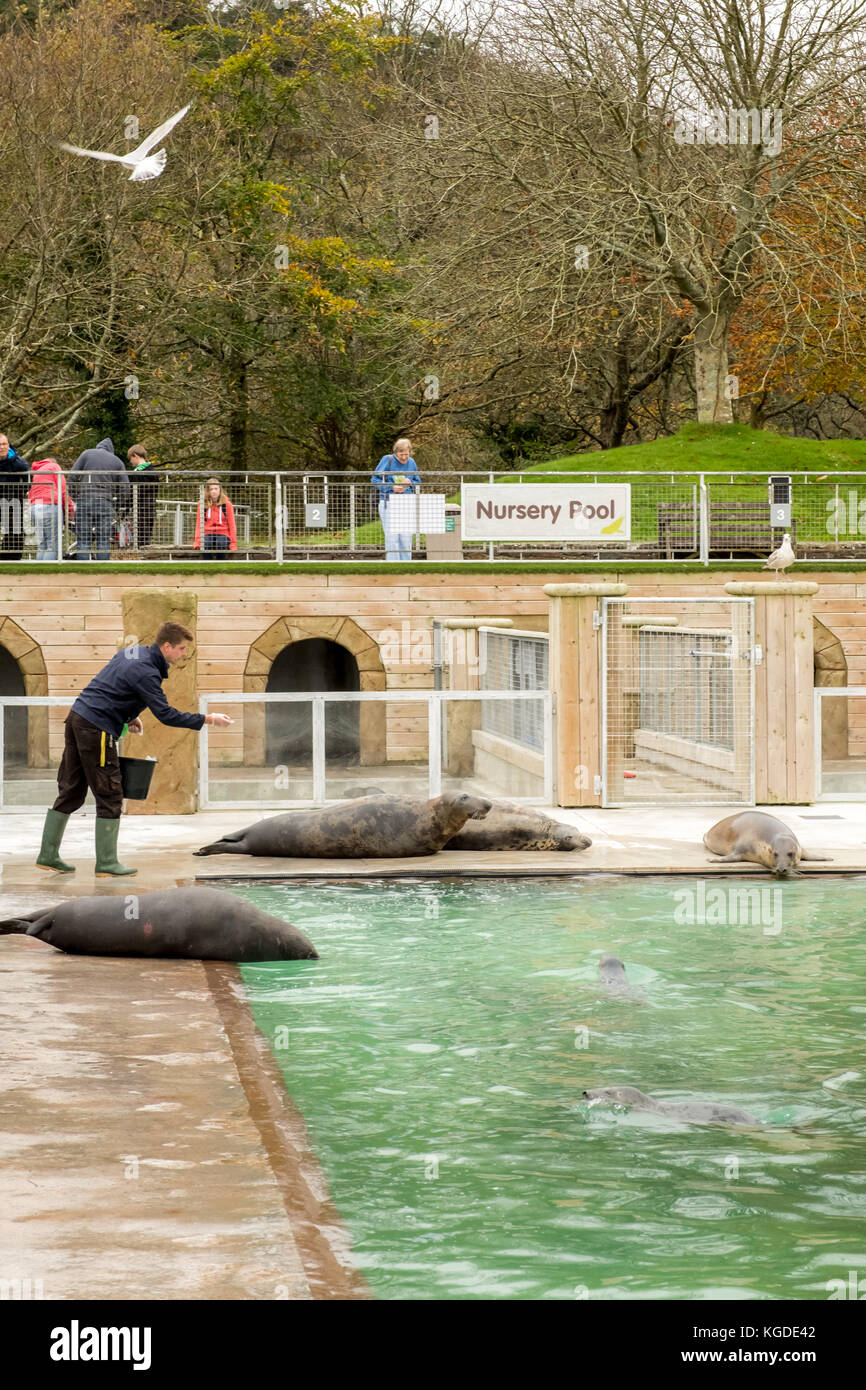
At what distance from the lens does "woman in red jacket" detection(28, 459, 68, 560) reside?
2253 cm

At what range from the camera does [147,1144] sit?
5160mm

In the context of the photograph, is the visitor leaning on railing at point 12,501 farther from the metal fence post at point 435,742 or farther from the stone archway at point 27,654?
the metal fence post at point 435,742

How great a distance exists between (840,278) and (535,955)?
22877mm

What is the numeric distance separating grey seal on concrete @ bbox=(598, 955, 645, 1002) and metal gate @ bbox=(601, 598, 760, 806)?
656 centimetres

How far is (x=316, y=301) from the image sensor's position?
106 ft

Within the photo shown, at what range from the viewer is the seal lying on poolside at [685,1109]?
5.71 meters

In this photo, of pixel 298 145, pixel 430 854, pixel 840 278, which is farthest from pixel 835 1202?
pixel 298 145

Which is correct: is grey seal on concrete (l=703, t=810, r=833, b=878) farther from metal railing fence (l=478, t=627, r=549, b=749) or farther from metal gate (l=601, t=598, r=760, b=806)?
metal railing fence (l=478, t=627, r=549, b=749)

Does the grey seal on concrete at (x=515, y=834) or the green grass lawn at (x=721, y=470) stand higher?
the green grass lawn at (x=721, y=470)

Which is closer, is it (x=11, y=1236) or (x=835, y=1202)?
(x=11, y=1236)

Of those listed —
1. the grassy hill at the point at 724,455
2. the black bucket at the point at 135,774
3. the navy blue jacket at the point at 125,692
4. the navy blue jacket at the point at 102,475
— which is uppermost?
the grassy hill at the point at 724,455

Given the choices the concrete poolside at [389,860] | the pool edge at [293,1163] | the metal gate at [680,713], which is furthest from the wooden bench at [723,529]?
the pool edge at [293,1163]

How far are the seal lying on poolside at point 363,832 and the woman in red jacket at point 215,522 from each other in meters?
12.0
